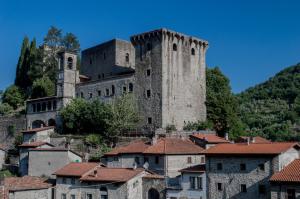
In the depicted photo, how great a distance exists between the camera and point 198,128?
57031mm

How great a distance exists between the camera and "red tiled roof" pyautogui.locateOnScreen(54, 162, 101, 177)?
142 feet

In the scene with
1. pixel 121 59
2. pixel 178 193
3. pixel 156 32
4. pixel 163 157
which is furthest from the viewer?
pixel 121 59

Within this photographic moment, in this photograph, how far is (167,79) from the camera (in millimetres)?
57000

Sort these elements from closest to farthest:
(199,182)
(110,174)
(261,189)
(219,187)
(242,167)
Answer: (261,189), (242,167), (219,187), (199,182), (110,174)

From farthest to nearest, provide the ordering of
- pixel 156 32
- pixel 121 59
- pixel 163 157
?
pixel 121 59 < pixel 156 32 < pixel 163 157

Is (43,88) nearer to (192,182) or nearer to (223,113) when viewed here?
(223,113)

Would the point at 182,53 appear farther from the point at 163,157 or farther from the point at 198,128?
the point at 163,157

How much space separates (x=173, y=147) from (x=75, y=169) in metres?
10.0

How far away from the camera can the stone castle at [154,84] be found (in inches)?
2240

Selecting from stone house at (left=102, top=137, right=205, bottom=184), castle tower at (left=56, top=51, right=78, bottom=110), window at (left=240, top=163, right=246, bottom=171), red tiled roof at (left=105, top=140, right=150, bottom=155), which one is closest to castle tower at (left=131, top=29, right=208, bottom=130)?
red tiled roof at (left=105, top=140, right=150, bottom=155)

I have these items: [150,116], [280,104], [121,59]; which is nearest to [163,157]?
[150,116]

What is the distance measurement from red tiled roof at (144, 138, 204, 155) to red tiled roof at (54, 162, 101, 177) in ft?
19.7

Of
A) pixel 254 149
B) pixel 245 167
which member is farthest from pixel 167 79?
pixel 245 167

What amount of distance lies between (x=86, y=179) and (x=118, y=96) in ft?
65.6
